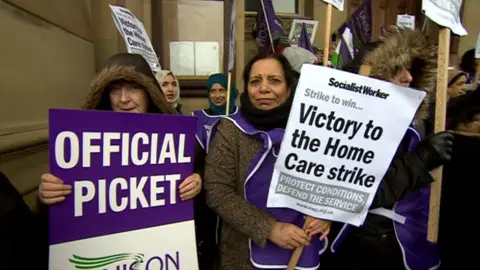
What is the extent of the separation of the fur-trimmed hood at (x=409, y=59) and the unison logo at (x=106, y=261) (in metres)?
1.21

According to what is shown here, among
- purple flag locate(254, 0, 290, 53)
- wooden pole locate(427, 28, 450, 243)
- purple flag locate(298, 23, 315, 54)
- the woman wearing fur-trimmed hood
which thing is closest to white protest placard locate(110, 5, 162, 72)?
purple flag locate(254, 0, 290, 53)

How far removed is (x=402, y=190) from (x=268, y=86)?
70cm

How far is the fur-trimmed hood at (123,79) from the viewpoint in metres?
1.57

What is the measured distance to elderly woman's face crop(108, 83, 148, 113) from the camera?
1.61 metres

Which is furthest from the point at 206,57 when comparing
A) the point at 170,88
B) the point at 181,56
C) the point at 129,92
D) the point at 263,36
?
the point at 129,92

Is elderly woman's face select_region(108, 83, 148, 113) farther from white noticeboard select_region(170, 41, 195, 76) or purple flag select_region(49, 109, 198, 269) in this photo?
white noticeboard select_region(170, 41, 195, 76)

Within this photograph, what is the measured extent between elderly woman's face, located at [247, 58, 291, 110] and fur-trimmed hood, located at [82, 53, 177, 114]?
395 millimetres

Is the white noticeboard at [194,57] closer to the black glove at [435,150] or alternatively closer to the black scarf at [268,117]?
the black scarf at [268,117]

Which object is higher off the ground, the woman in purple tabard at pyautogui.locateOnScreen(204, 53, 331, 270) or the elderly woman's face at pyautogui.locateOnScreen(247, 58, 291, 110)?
the elderly woman's face at pyautogui.locateOnScreen(247, 58, 291, 110)

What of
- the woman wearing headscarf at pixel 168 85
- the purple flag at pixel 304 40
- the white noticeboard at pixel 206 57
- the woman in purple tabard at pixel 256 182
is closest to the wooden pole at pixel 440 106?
the woman in purple tabard at pixel 256 182

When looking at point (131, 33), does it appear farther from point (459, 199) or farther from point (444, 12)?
point (459, 199)

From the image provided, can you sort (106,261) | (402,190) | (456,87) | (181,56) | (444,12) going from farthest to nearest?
(181,56)
(456,87)
(444,12)
(402,190)
(106,261)

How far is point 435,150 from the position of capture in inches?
61.4

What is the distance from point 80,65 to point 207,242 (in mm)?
2689
